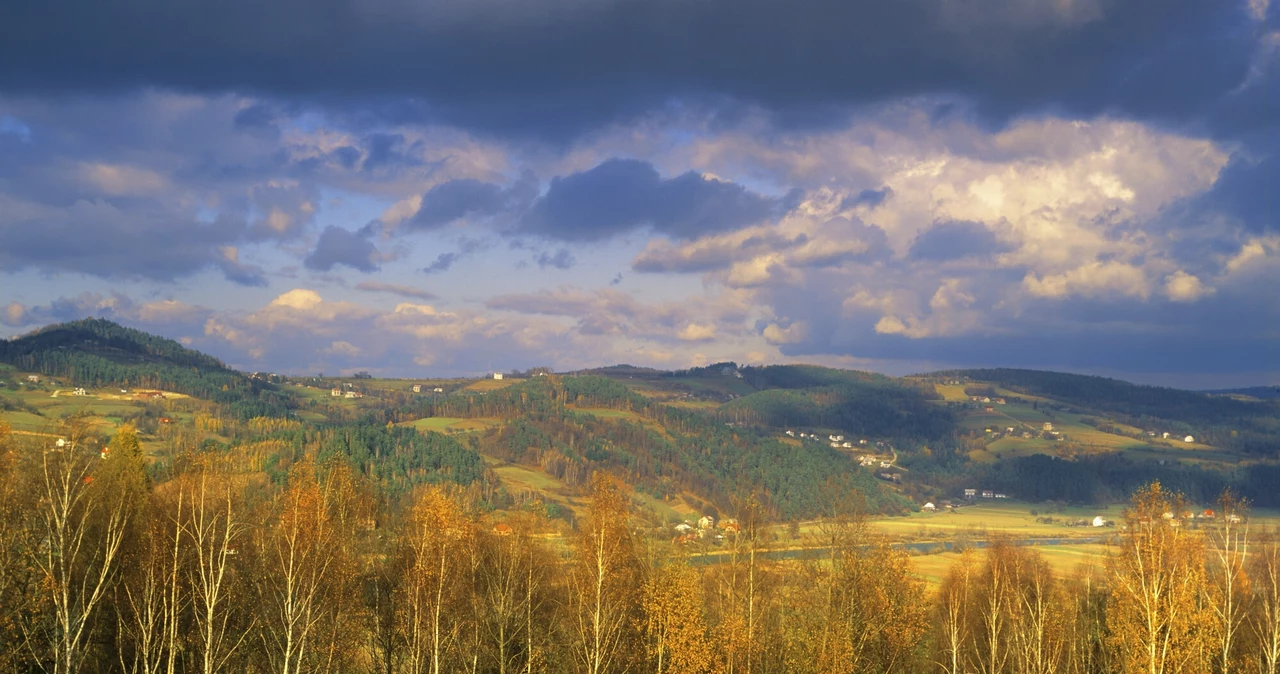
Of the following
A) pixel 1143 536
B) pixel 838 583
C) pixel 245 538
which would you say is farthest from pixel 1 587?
pixel 1143 536

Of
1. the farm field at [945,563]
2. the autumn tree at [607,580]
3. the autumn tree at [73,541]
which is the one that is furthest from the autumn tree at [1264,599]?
the autumn tree at [73,541]

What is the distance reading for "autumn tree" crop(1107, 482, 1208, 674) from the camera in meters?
52.8

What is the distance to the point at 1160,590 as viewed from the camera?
5322 cm

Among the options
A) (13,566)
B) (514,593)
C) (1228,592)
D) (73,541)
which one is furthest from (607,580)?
(1228,592)

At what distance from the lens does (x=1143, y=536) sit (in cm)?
6028

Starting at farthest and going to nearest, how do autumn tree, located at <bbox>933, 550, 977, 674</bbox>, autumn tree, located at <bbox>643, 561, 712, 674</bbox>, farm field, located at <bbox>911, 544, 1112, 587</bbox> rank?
farm field, located at <bbox>911, 544, 1112, 587</bbox>
autumn tree, located at <bbox>933, 550, 977, 674</bbox>
autumn tree, located at <bbox>643, 561, 712, 674</bbox>

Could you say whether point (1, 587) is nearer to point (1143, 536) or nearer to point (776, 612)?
point (776, 612)

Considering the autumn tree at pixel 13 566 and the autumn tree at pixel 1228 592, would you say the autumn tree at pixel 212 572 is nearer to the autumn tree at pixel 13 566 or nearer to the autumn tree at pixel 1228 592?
the autumn tree at pixel 13 566

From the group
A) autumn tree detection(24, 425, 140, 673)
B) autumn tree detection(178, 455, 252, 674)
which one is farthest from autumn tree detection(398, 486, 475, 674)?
autumn tree detection(24, 425, 140, 673)

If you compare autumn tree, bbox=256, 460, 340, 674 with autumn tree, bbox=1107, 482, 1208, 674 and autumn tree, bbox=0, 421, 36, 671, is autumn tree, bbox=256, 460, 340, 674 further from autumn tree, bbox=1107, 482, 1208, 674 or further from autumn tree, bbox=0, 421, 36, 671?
autumn tree, bbox=1107, 482, 1208, 674

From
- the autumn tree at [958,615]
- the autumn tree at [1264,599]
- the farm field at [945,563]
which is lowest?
the farm field at [945,563]

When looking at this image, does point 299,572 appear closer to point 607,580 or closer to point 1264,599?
point 607,580

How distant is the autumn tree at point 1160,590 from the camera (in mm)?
52844

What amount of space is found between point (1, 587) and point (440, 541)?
22531 mm
